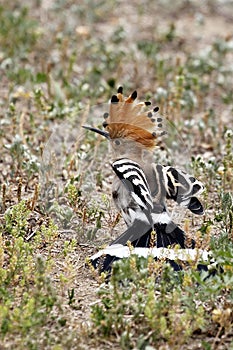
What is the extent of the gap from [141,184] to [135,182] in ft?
0.14

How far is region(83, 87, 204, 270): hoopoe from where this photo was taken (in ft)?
15.1

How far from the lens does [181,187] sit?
4723mm

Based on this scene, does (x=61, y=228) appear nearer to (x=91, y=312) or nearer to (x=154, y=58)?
(x=91, y=312)

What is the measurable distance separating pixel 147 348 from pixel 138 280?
42cm

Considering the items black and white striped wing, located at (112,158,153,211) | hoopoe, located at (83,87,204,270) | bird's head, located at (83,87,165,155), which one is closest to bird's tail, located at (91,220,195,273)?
hoopoe, located at (83,87,204,270)

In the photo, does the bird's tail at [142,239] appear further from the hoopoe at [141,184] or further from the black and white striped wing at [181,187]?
the black and white striped wing at [181,187]

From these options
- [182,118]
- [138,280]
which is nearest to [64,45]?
[182,118]

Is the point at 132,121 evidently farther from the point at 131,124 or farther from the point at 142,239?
the point at 142,239

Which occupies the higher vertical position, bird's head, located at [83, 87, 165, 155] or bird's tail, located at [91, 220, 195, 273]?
bird's head, located at [83, 87, 165, 155]

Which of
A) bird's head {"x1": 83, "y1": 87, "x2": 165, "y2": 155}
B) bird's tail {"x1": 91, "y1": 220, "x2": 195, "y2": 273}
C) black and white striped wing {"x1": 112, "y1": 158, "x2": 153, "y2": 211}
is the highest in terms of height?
bird's head {"x1": 83, "y1": 87, "x2": 165, "y2": 155}

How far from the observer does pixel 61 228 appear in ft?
16.9

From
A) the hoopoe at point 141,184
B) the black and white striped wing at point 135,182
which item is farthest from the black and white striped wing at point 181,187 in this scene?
the black and white striped wing at point 135,182

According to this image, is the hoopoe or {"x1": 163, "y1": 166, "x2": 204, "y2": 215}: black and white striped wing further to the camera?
{"x1": 163, "y1": 166, "x2": 204, "y2": 215}: black and white striped wing

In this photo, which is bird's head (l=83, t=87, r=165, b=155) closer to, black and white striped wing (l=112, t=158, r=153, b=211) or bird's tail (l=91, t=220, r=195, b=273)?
black and white striped wing (l=112, t=158, r=153, b=211)
